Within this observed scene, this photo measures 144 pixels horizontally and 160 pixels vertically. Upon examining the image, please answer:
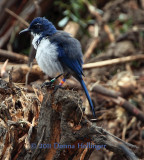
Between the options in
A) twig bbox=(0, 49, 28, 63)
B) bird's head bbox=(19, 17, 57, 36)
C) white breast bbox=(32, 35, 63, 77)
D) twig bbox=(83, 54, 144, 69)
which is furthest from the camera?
twig bbox=(83, 54, 144, 69)

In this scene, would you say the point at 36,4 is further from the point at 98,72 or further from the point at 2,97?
the point at 2,97

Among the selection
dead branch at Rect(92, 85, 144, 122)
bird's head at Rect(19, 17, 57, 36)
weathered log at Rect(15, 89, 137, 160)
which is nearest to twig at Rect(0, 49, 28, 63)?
dead branch at Rect(92, 85, 144, 122)

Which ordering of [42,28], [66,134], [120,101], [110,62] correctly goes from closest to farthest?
[66,134] < [42,28] < [120,101] < [110,62]

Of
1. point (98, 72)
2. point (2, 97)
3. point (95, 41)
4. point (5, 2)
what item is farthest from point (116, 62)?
point (2, 97)

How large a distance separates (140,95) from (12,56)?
271 cm

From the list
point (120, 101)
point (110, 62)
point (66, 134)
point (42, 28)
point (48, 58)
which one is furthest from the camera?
point (110, 62)

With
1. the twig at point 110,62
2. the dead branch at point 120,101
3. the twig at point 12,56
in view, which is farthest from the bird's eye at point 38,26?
the twig at point 110,62

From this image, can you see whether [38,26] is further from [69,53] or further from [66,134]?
[66,134]

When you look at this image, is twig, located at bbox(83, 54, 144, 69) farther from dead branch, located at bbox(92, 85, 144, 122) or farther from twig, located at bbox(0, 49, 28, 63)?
twig, located at bbox(0, 49, 28, 63)

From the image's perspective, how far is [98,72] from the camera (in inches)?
257

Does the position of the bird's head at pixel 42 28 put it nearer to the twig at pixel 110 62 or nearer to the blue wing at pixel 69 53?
the blue wing at pixel 69 53

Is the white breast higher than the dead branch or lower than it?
higher

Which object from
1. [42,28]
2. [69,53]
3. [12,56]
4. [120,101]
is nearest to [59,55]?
[69,53]

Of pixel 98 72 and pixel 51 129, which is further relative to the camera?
pixel 98 72
